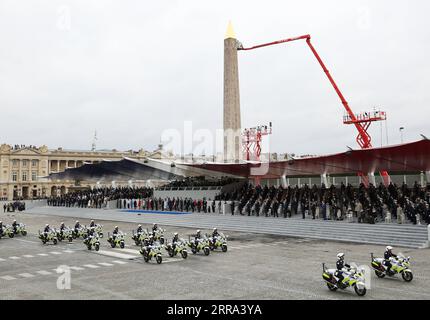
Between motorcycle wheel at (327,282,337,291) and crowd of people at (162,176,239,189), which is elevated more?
crowd of people at (162,176,239,189)

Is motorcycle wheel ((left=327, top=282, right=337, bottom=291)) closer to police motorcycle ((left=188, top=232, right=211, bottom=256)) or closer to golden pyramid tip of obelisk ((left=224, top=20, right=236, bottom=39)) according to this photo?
police motorcycle ((left=188, top=232, right=211, bottom=256))

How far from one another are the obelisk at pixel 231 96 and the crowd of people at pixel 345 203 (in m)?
9.96

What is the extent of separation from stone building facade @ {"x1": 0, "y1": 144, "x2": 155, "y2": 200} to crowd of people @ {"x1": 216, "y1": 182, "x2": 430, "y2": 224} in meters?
84.6

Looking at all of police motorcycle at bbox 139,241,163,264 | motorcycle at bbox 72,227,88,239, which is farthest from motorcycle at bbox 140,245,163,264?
motorcycle at bbox 72,227,88,239

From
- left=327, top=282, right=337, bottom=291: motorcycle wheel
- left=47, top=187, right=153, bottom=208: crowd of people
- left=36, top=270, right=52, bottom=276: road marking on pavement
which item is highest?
left=47, top=187, right=153, bottom=208: crowd of people

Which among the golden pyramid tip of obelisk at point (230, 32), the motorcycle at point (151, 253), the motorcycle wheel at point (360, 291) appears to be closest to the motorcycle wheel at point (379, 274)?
the motorcycle wheel at point (360, 291)

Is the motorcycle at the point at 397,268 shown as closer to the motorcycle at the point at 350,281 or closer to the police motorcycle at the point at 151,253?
the motorcycle at the point at 350,281

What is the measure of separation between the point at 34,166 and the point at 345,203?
113m

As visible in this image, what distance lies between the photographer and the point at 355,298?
454 inches

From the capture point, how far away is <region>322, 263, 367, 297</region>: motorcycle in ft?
38.7

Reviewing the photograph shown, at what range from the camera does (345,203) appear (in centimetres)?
2944

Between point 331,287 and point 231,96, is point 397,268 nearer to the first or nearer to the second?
point 331,287

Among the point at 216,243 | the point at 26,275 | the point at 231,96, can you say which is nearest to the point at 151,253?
the point at 216,243
